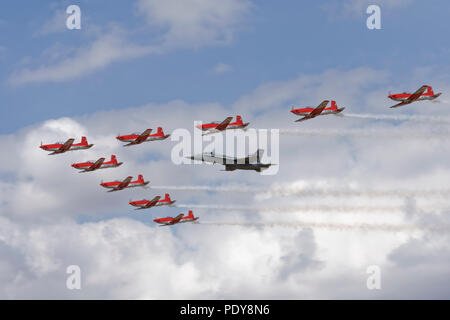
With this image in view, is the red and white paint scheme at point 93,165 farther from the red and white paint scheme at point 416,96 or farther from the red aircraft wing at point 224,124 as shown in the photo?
the red and white paint scheme at point 416,96

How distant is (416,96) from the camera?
162m

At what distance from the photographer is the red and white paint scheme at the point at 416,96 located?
527 ft

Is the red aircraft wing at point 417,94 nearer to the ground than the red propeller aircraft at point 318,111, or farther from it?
farther from it

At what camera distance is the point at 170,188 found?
180 metres

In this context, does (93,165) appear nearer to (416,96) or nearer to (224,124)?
(224,124)

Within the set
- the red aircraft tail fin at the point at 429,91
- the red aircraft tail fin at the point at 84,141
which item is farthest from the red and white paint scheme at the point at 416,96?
the red aircraft tail fin at the point at 84,141

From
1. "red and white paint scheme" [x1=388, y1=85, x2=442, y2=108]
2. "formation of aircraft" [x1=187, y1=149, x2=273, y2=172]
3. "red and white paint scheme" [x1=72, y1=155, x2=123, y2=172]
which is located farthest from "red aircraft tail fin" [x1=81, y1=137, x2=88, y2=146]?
"red and white paint scheme" [x1=388, y1=85, x2=442, y2=108]

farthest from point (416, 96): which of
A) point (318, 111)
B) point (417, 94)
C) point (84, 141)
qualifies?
point (84, 141)

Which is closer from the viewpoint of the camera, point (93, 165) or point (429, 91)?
point (429, 91)

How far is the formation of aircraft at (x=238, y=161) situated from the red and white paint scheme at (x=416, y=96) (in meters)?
31.4

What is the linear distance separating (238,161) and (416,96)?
41.1 m

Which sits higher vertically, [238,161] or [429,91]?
[429,91]

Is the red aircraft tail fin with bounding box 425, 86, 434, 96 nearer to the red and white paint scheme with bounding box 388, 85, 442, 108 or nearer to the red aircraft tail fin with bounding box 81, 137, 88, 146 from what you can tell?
the red and white paint scheme with bounding box 388, 85, 442, 108
